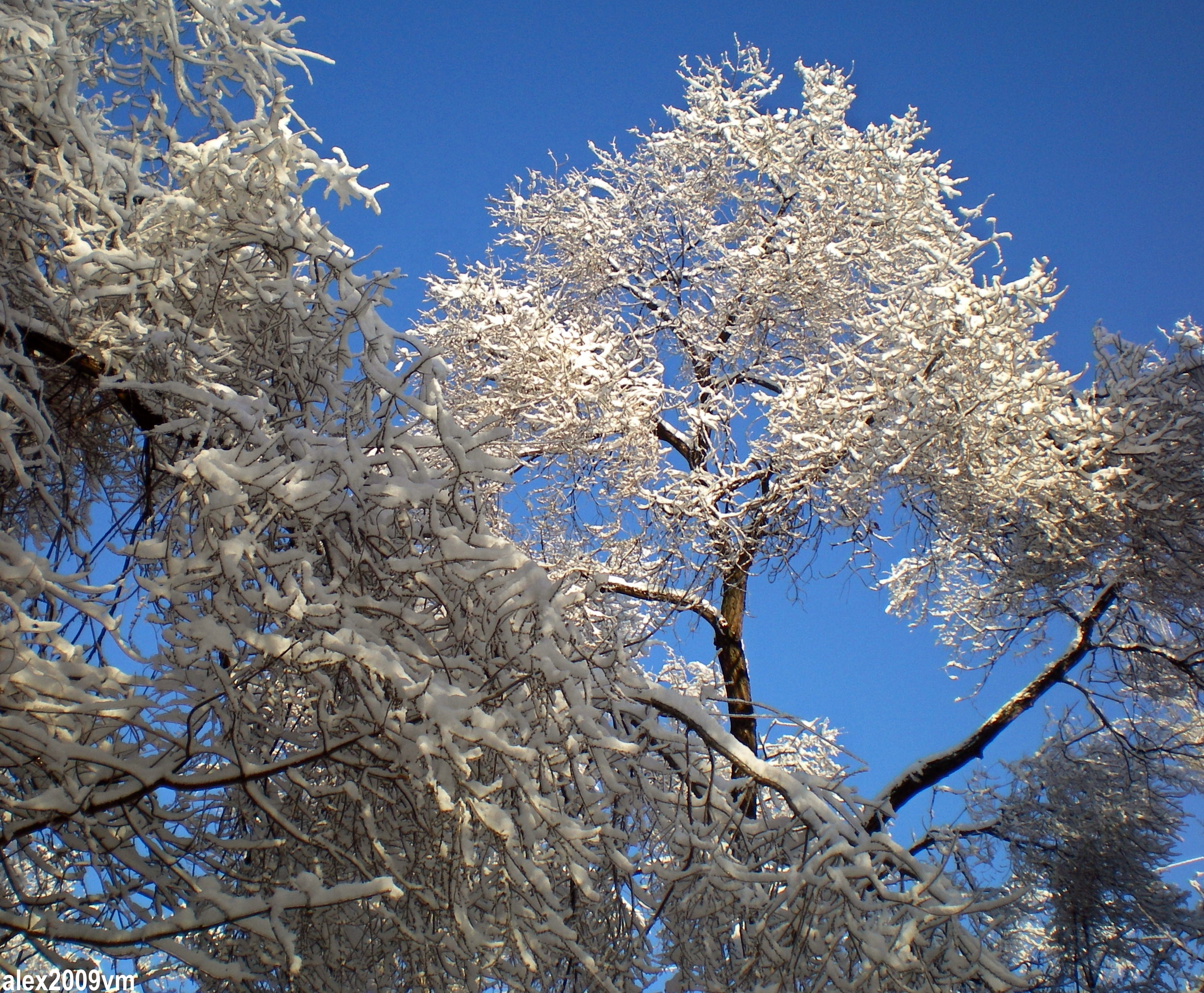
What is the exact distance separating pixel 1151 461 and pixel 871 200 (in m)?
4.01

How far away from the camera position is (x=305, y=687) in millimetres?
3301

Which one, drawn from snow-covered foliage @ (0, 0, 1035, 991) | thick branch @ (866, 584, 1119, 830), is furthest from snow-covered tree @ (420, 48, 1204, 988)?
snow-covered foliage @ (0, 0, 1035, 991)

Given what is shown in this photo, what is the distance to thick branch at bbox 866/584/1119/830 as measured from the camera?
755 cm

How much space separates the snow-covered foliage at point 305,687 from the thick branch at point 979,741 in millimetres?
4010

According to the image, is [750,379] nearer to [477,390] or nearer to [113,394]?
[477,390]

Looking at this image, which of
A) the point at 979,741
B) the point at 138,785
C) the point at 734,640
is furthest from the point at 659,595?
the point at 138,785

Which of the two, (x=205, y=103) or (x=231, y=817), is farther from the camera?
(x=205, y=103)

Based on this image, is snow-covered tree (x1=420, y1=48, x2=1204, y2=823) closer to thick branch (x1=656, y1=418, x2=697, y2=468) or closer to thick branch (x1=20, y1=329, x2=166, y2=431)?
thick branch (x1=656, y1=418, x2=697, y2=468)

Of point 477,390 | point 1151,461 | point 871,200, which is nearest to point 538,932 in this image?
point 1151,461

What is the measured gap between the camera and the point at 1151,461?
6.38m

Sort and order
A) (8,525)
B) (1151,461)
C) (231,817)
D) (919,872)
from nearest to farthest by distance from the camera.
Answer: (919,872)
(231,817)
(8,525)
(1151,461)

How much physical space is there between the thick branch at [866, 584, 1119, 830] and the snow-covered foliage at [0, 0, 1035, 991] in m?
4.01

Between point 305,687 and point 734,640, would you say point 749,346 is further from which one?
point 305,687

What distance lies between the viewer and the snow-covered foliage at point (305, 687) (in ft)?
8.34
